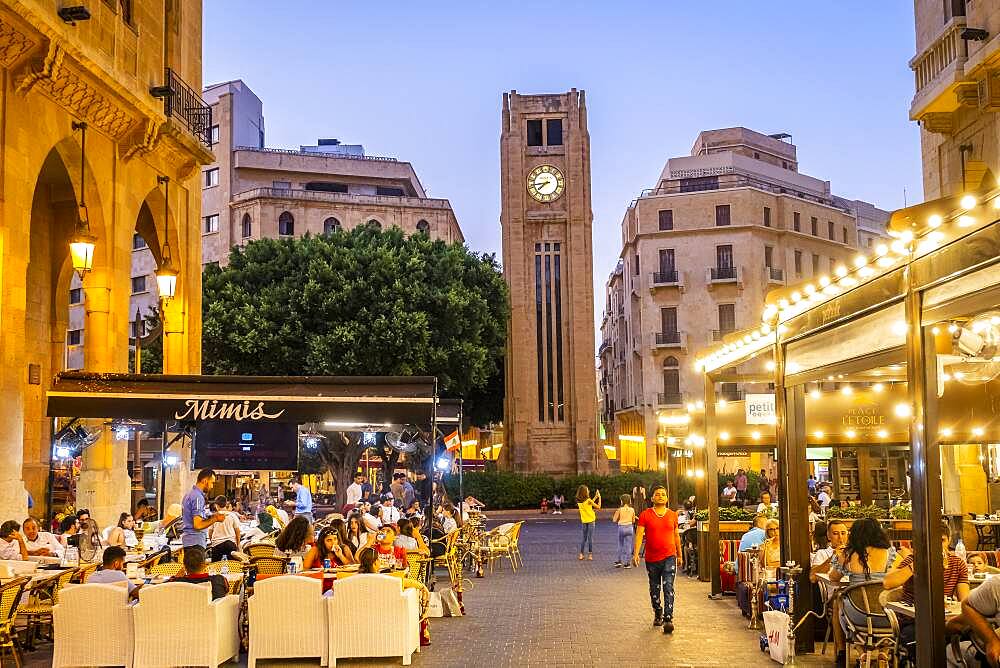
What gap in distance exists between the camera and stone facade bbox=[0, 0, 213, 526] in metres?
14.6

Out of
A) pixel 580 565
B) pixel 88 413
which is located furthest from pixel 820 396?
pixel 88 413

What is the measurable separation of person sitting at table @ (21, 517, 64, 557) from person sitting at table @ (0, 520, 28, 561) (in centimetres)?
11

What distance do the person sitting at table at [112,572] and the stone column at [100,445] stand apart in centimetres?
795

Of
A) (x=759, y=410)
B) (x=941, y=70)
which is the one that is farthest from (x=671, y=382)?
(x=759, y=410)

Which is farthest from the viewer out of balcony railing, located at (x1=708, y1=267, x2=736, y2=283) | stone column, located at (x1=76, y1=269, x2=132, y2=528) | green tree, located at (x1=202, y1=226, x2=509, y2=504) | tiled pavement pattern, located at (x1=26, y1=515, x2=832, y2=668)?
balcony railing, located at (x1=708, y1=267, x2=736, y2=283)

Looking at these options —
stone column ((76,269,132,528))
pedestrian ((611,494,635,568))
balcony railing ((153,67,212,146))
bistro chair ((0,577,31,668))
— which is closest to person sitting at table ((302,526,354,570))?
bistro chair ((0,577,31,668))

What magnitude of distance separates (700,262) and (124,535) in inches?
1844

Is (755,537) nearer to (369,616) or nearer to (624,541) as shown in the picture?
(624,541)

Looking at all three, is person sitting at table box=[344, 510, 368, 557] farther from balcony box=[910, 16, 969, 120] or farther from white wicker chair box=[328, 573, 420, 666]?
balcony box=[910, 16, 969, 120]

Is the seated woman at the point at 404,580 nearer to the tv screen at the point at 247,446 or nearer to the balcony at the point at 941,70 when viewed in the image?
the tv screen at the point at 247,446

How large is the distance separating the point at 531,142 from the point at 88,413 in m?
42.0

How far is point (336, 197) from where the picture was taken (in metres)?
64.1

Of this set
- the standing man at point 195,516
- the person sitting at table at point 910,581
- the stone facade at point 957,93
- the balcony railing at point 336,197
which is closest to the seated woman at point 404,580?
the standing man at point 195,516

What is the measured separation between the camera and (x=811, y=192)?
66.8 metres
